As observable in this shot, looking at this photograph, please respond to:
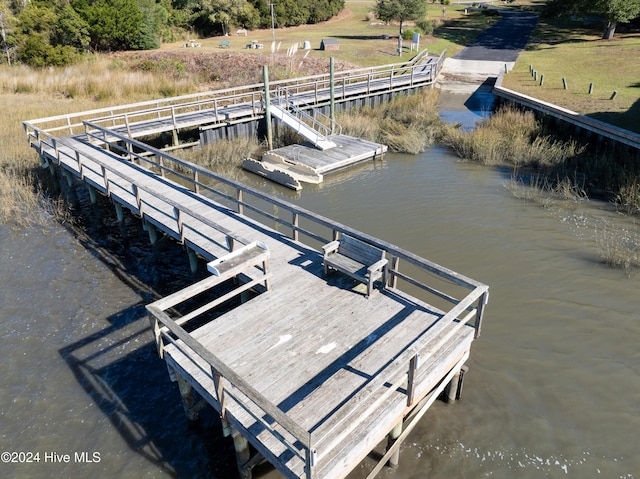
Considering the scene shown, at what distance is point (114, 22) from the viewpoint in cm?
3925

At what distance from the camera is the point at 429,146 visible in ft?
67.9

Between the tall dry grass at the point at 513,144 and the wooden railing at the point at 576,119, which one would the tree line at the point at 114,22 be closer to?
the wooden railing at the point at 576,119

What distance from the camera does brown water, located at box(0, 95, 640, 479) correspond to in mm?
6859

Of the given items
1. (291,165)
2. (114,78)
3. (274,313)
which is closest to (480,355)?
(274,313)

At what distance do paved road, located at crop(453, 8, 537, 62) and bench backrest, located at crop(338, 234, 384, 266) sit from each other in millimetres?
33470

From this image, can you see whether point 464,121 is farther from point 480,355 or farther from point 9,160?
point 9,160

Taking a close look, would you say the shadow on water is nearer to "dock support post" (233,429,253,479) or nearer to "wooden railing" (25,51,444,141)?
"dock support post" (233,429,253,479)

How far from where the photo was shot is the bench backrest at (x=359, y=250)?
313 inches

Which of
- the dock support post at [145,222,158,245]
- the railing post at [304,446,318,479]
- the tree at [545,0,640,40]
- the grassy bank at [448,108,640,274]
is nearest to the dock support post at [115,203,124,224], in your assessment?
the dock support post at [145,222,158,245]

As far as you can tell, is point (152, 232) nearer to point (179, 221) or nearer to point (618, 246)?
point (179, 221)

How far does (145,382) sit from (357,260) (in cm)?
448

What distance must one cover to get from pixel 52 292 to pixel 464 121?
20.4 m

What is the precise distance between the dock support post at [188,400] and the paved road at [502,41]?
3672 centimetres

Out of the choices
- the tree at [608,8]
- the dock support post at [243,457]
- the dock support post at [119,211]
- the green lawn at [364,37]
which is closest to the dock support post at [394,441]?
the dock support post at [243,457]
